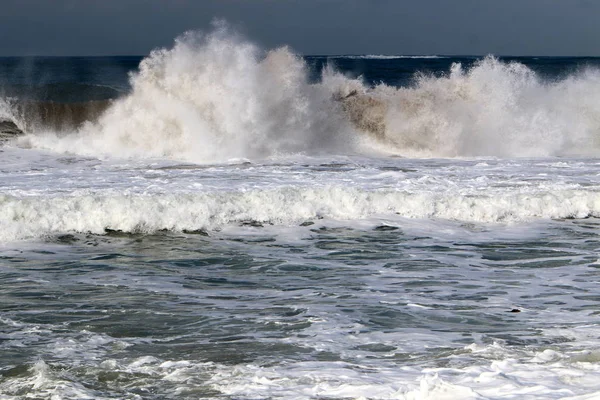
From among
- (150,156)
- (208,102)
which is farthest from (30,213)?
(208,102)

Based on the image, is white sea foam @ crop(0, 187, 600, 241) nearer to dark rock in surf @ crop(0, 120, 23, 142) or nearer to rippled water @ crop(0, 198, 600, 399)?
rippled water @ crop(0, 198, 600, 399)

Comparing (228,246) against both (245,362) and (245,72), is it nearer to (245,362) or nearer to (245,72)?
(245,362)

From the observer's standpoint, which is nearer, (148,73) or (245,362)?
(245,362)

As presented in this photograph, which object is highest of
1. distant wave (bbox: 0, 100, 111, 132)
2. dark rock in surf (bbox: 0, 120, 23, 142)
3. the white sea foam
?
distant wave (bbox: 0, 100, 111, 132)

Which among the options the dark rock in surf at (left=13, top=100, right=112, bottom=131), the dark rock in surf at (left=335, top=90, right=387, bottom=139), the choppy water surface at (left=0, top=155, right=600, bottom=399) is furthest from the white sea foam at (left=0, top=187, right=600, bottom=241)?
the dark rock in surf at (left=13, top=100, right=112, bottom=131)

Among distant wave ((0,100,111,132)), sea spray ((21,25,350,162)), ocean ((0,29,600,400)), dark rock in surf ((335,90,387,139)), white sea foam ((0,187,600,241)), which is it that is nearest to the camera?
ocean ((0,29,600,400))

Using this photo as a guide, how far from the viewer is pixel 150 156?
18938mm

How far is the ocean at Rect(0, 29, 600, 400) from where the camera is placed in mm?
5570

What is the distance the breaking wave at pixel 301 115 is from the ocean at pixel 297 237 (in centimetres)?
6

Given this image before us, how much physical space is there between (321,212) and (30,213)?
373 cm

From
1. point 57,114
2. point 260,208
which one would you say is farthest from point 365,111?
point 260,208

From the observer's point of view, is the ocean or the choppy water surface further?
the ocean

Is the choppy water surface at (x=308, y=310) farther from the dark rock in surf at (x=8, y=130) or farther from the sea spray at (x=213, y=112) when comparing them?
the dark rock in surf at (x=8, y=130)

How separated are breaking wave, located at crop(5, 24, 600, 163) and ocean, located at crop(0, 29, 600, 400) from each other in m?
0.06
